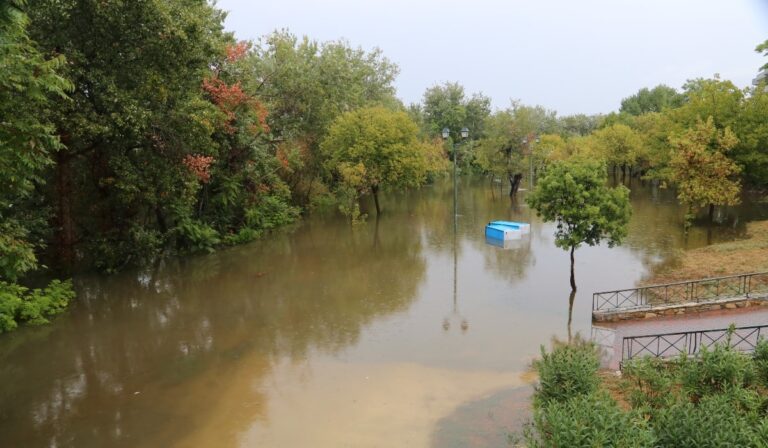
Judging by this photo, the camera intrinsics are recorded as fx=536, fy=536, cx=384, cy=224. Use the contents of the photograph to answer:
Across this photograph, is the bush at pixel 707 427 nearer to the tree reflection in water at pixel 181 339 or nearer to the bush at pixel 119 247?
the tree reflection in water at pixel 181 339

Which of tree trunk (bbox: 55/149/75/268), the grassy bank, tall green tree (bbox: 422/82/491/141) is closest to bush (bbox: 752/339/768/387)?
the grassy bank

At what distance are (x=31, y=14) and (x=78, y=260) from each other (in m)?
→ 10.6

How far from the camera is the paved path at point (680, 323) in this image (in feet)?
46.3

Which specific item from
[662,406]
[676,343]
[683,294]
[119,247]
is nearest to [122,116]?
[119,247]

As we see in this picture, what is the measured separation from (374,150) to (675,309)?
2265cm

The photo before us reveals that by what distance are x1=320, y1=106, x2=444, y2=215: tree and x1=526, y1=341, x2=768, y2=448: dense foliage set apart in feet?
85.7

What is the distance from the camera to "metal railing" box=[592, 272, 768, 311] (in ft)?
52.3

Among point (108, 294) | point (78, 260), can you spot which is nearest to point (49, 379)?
point (108, 294)

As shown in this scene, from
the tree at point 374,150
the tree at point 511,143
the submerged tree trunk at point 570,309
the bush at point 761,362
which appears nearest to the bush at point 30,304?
the submerged tree trunk at point 570,309

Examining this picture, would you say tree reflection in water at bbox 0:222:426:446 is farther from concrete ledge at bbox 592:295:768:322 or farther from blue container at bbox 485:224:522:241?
concrete ledge at bbox 592:295:768:322

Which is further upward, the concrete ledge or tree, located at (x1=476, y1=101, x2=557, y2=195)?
tree, located at (x1=476, y1=101, x2=557, y2=195)

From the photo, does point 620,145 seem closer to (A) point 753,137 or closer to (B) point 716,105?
(B) point 716,105

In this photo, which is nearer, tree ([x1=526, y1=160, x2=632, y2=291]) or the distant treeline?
the distant treeline

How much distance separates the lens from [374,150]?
1378 inches
